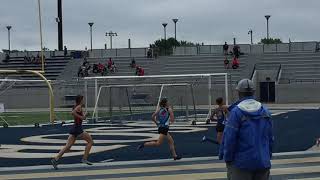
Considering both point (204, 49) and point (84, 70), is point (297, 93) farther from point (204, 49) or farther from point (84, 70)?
point (84, 70)

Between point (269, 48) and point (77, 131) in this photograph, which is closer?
point (77, 131)

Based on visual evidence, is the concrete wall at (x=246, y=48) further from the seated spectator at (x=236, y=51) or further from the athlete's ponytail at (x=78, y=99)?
the athlete's ponytail at (x=78, y=99)

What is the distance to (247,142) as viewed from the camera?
17.5 ft

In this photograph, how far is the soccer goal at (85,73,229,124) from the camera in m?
28.7

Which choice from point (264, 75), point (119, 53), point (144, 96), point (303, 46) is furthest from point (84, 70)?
point (144, 96)

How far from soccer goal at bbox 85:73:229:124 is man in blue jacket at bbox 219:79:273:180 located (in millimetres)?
20184

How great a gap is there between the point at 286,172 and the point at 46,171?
430cm

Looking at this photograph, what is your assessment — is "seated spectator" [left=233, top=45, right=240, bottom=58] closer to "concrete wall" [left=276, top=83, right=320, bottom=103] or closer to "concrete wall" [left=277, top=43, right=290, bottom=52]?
"concrete wall" [left=277, top=43, right=290, bottom=52]

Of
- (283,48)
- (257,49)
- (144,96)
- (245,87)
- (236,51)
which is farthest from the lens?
(257,49)

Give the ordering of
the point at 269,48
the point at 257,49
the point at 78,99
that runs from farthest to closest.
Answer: the point at 257,49
the point at 269,48
the point at 78,99

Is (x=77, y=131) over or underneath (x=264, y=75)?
underneath

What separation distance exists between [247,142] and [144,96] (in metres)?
28.5

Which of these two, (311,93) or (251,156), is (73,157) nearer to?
(251,156)

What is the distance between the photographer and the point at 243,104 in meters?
5.38
